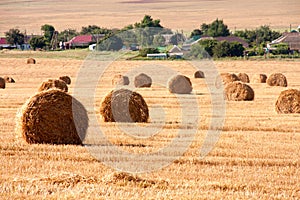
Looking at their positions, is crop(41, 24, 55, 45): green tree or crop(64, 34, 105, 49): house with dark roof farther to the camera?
crop(41, 24, 55, 45): green tree

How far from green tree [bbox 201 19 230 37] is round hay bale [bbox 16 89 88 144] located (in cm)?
9047

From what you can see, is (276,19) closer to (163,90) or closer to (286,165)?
(163,90)

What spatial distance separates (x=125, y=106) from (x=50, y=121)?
4791mm

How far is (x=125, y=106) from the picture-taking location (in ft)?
63.4

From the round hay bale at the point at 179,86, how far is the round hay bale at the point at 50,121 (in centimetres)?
1657

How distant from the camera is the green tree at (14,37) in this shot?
342 feet

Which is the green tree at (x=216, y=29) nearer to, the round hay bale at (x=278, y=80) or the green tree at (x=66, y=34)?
the green tree at (x=66, y=34)

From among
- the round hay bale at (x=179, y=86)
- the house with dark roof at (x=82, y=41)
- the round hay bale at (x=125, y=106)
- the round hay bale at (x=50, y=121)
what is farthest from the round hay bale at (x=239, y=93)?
the house with dark roof at (x=82, y=41)

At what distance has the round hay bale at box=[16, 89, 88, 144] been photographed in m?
14.7

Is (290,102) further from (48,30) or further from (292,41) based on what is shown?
(48,30)

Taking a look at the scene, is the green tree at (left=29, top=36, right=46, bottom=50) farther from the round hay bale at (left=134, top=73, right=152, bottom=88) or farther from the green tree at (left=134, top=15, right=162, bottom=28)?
the round hay bale at (left=134, top=73, right=152, bottom=88)

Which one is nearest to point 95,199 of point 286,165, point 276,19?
point 286,165

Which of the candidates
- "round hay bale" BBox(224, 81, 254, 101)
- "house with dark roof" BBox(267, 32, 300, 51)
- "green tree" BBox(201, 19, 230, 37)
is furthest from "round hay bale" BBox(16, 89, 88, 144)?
"green tree" BBox(201, 19, 230, 37)

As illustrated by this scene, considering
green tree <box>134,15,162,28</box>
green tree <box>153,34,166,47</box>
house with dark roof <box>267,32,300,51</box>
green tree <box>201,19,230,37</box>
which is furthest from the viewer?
green tree <box>201,19,230,37</box>
